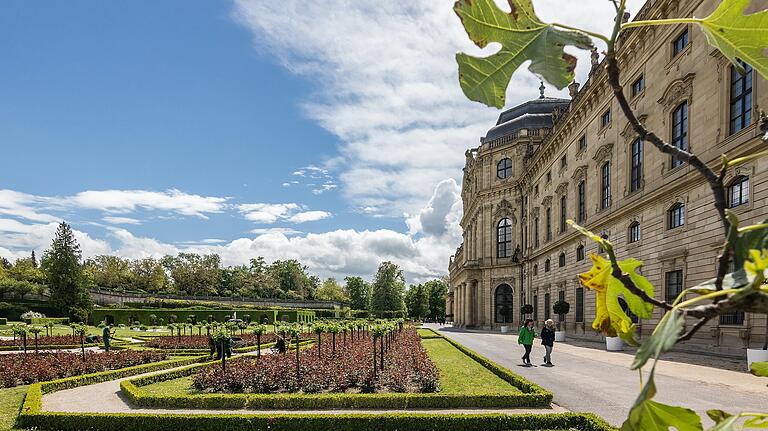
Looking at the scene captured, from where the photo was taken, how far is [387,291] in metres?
85.9

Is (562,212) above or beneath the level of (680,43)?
beneath

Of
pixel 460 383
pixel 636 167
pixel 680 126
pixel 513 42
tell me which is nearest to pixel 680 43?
pixel 680 126

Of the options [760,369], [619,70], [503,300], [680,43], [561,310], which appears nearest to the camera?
[619,70]

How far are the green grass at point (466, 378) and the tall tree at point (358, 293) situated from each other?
76.3 m

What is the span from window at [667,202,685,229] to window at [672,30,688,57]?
5.93 meters

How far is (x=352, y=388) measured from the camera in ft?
45.0

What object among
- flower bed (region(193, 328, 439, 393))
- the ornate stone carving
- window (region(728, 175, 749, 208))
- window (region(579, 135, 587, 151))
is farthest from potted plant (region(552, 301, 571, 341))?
flower bed (region(193, 328, 439, 393))

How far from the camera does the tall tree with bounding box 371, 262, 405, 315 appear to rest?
8506cm

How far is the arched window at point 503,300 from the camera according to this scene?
47919 millimetres

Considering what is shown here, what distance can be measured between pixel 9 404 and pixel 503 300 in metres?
41.6

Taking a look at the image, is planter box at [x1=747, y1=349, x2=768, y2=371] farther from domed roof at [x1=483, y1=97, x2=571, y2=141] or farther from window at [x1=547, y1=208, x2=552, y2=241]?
domed roof at [x1=483, y1=97, x2=571, y2=141]

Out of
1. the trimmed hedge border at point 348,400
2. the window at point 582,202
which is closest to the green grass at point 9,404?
the trimmed hedge border at point 348,400

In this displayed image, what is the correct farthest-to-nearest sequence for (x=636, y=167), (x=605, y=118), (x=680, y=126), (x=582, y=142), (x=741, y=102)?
(x=582, y=142) < (x=605, y=118) < (x=636, y=167) < (x=680, y=126) < (x=741, y=102)

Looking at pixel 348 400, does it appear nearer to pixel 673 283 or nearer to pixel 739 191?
pixel 739 191
